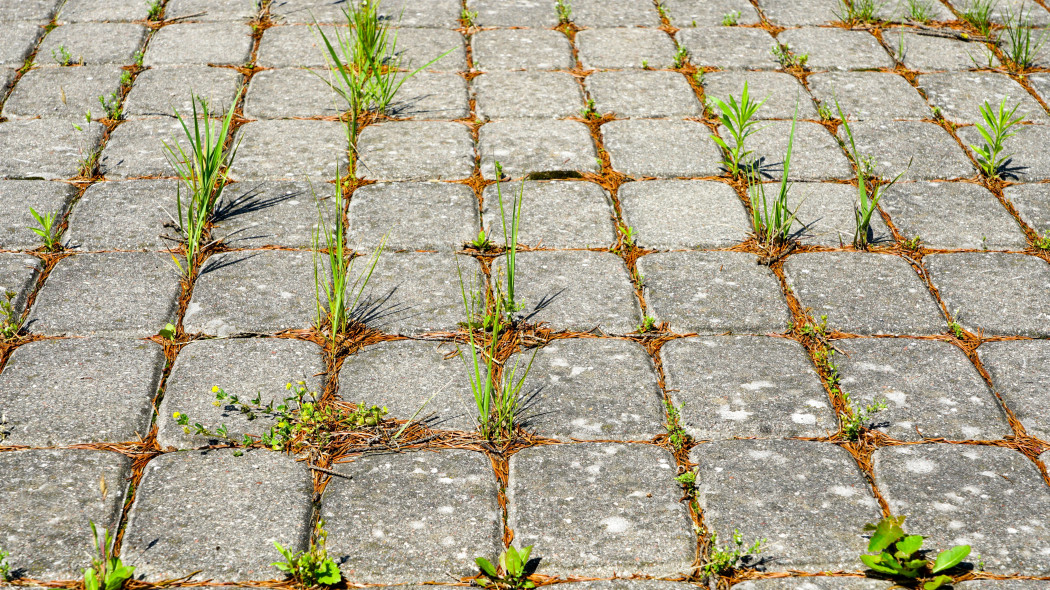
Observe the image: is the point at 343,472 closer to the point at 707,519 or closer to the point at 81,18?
the point at 707,519

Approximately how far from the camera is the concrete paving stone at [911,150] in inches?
120

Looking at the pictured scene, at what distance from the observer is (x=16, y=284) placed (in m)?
2.45

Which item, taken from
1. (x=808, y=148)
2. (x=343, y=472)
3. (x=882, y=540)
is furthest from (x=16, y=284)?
(x=808, y=148)

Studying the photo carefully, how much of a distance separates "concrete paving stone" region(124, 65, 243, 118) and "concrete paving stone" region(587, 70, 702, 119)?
1308 mm

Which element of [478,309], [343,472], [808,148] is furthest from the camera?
[808,148]

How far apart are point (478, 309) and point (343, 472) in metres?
0.63

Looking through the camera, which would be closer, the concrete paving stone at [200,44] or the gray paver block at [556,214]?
the gray paver block at [556,214]

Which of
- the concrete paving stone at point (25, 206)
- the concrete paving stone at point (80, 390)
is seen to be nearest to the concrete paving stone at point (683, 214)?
the concrete paving stone at point (80, 390)

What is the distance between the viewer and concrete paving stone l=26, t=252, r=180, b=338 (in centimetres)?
232

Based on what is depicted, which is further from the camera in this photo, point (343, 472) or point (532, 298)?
point (532, 298)

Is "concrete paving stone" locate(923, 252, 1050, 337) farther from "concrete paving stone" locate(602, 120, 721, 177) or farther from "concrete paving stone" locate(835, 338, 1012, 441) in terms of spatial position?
"concrete paving stone" locate(602, 120, 721, 177)

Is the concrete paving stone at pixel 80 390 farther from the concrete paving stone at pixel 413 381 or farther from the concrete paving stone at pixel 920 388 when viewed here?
the concrete paving stone at pixel 920 388

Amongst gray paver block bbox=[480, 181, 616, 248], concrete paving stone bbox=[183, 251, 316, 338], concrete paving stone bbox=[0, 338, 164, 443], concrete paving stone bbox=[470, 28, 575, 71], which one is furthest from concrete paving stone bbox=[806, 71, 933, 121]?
concrete paving stone bbox=[0, 338, 164, 443]

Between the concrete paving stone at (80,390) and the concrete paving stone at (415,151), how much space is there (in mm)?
1018
